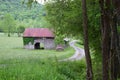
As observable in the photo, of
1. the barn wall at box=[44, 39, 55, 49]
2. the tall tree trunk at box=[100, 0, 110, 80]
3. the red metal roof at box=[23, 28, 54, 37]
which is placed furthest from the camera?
the red metal roof at box=[23, 28, 54, 37]

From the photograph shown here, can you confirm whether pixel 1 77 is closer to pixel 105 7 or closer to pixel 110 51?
pixel 110 51

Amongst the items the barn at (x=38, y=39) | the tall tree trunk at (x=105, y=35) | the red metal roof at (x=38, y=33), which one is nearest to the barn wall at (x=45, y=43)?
the barn at (x=38, y=39)

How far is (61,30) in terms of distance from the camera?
1517 centimetres

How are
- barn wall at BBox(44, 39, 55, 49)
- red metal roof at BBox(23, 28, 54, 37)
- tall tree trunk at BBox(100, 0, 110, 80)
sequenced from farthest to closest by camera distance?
red metal roof at BBox(23, 28, 54, 37), barn wall at BBox(44, 39, 55, 49), tall tree trunk at BBox(100, 0, 110, 80)

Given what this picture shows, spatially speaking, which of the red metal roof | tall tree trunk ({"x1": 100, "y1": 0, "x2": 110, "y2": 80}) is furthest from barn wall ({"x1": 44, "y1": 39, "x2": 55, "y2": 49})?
tall tree trunk ({"x1": 100, "y1": 0, "x2": 110, "y2": 80})

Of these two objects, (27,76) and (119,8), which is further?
(27,76)

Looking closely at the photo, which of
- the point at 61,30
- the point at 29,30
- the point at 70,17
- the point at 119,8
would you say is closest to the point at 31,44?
the point at 29,30

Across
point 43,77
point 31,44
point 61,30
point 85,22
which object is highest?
point 85,22

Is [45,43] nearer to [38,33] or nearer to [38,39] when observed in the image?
[38,39]

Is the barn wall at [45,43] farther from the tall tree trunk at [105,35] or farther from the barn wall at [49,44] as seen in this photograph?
the tall tree trunk at [105,35]

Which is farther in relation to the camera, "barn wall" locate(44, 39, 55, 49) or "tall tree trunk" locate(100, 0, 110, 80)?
"barn wall" locate(44, 39, 55, 49)

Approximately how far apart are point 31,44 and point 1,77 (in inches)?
1396

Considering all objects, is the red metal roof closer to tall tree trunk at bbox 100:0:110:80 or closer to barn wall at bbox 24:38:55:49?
barn wall at bbox 24:38:55:49

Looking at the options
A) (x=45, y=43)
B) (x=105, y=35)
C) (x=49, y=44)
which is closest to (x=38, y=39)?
(x=45, y=43)
